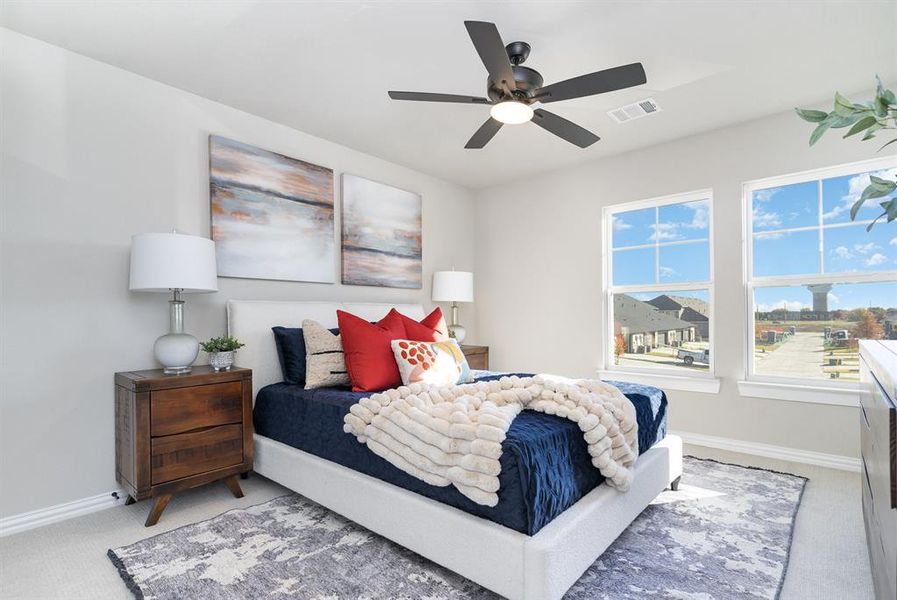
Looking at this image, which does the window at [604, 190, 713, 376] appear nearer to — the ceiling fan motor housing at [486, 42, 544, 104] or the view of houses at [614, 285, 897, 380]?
the view of houses at [614, 285, 897, 380]

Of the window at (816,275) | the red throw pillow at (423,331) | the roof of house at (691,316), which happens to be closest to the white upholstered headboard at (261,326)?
the red throw pillow at (423,331)

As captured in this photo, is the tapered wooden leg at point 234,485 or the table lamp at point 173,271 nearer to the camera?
the table lamp at point 173,271

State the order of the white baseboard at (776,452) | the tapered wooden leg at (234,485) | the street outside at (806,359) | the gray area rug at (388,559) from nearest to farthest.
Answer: the gray area rug at (388,559) → the tapered wooden leg at (234,485) → the white baseboard at (776,452) → the street outside at (806,359)

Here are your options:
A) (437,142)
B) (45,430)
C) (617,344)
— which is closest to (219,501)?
(45,430)

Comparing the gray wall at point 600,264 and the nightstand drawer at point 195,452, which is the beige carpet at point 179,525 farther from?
the gray wall at point 600,264

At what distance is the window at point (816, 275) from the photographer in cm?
309

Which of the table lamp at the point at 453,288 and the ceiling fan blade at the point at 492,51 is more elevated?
the ceiling fan blade at the point at 492,51

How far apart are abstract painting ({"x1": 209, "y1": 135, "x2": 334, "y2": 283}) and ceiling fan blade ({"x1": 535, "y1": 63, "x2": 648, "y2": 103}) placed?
2.04 m

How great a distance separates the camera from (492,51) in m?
1.96

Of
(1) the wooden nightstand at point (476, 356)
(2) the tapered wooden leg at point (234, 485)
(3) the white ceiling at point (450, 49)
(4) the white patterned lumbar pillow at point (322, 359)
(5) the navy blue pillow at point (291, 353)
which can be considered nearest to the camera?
(3) the white ceiling at point (450, 49)

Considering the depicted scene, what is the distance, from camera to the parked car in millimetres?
3789

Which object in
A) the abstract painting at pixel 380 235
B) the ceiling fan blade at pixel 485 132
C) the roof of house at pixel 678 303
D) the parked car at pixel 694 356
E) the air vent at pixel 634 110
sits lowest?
the parked car at pixel 694 356

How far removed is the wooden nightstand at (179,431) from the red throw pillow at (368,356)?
606 millimetres

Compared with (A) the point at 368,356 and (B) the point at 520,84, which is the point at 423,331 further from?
(B) the point at 520,84
